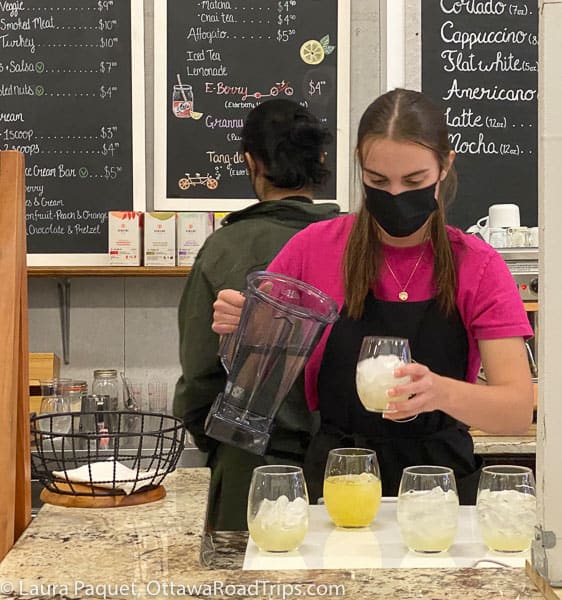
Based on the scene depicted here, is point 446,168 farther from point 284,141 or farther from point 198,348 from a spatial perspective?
point 198,348

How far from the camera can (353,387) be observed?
219cm

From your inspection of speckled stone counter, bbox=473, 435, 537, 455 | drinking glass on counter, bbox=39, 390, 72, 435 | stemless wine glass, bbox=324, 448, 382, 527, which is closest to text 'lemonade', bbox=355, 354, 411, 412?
stemless wine glass, bbox=324, 448, 382, 527

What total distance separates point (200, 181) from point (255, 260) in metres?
1.47

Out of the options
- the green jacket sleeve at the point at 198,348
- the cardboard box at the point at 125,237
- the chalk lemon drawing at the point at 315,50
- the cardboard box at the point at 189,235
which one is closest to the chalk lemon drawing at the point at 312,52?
the chalk lemon drawing at the point at 315,50

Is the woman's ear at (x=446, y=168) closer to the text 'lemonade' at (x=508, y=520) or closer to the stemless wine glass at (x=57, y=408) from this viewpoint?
the text 'lemonade' at (x=508, y=520)

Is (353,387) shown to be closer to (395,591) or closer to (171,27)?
(395,591)

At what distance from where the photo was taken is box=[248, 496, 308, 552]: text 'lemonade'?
1493 mm

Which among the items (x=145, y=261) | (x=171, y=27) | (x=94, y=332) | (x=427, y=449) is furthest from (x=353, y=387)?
(x=171, y=27)

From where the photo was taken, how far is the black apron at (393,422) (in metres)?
2.15

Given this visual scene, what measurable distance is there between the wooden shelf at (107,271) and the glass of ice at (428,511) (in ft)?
7.33

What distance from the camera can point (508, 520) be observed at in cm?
151

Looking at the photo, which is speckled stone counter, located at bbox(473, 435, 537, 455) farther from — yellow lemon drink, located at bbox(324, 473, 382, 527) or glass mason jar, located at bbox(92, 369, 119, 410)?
yellow lemon drink, located at bbox(324, 473, 382, 527)

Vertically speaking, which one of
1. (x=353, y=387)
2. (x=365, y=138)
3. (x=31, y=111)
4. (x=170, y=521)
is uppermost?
(x=31, y=111)

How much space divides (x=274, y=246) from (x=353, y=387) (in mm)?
503
